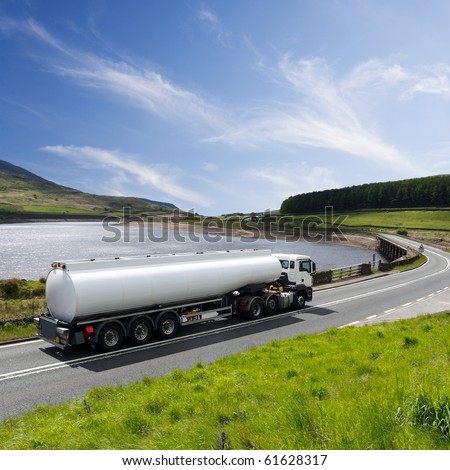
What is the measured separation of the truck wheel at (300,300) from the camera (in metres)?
24.7

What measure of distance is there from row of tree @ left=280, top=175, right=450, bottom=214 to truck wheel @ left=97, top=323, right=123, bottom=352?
174256 mm

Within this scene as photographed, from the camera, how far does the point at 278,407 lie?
7.97m

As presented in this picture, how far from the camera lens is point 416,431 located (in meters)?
5.71

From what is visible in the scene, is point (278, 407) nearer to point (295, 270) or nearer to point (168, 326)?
point (168, 326)

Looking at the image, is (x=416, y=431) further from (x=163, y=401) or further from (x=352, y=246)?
(x=352, y=246)

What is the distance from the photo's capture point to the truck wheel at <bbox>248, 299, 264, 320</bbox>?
21.2 m

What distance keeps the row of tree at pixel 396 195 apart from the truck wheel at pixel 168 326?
171536 mm

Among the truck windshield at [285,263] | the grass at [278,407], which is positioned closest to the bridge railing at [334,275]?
the truck windshield at [285,263]

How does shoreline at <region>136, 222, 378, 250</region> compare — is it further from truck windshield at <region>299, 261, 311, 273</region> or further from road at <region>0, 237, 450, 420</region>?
truck windshield at <region>299, 261, 311, 273</region>

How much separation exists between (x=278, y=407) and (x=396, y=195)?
189m

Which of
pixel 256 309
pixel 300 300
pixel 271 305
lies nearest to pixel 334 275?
pixel 300 300
